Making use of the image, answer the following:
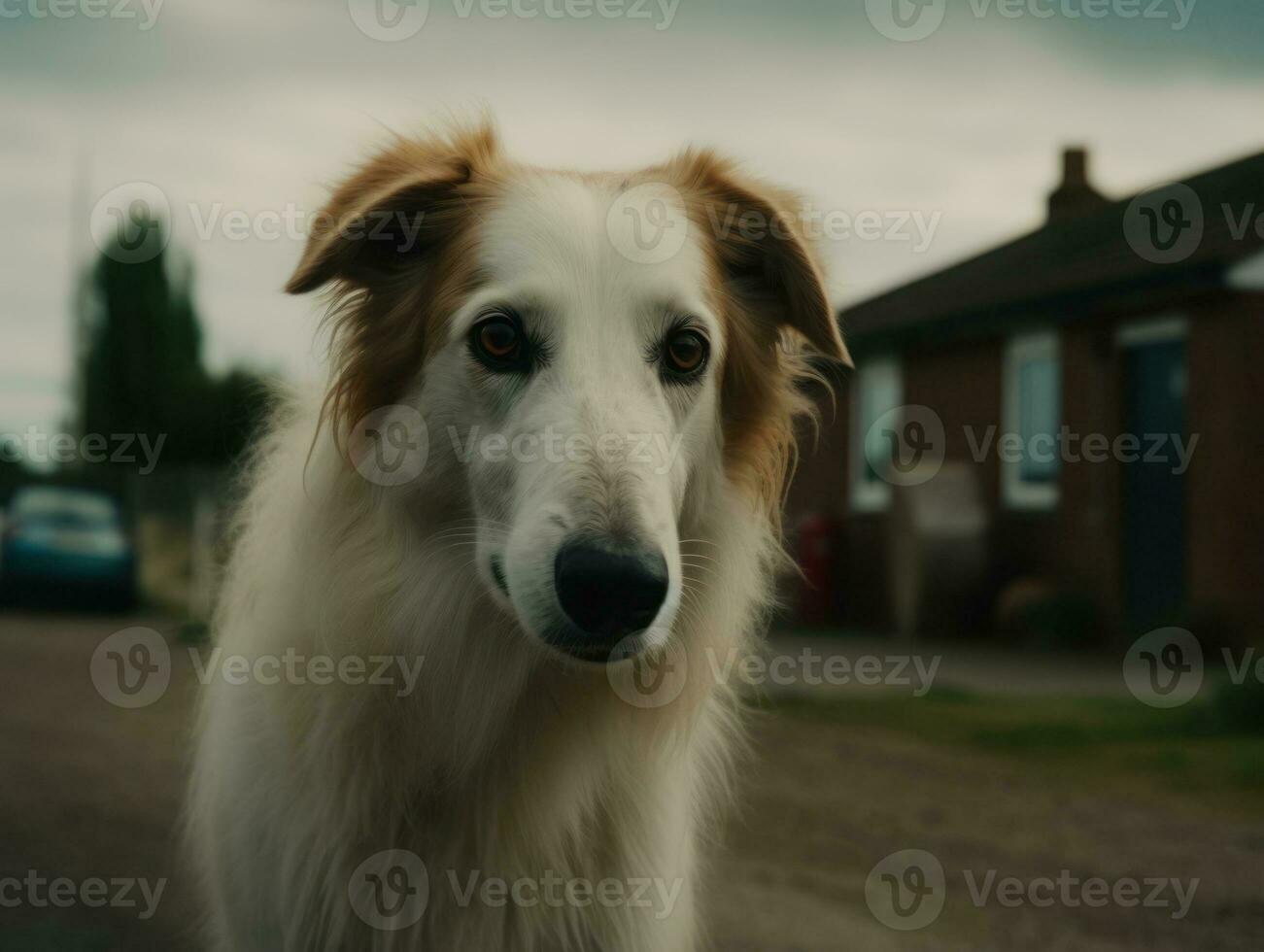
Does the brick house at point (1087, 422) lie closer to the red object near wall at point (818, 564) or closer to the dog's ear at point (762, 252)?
the red object near wall at point (818, 564)

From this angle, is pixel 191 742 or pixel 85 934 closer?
pixel 191 742

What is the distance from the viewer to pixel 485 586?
3559 millimetres

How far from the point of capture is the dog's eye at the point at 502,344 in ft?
11.5

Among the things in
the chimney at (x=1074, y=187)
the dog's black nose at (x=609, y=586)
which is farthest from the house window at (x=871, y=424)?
the dog's black nose at (x=609, y=586)

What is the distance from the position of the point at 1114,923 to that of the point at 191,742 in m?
4.16

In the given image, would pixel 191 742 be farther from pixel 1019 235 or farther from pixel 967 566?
pixel 1019 235

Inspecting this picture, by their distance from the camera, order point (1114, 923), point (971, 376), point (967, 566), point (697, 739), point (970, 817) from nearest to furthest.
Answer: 1. point (697, 739)
2. point (1114, 923)
3. point (970, 817)
4. point (967, 566)
5. point (971, 376)

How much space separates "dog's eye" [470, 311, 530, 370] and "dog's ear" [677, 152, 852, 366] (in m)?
0.91

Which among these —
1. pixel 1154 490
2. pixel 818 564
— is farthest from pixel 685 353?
pixel 818 564

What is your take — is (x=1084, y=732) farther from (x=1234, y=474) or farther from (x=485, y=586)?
(x=485, y=586)

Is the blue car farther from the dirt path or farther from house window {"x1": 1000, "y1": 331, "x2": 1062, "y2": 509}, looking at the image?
house window {"x1": 1000, "y1": 331, "x2": 1062, "y2": 509}

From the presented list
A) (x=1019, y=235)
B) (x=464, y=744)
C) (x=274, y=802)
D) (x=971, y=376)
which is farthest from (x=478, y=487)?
(x=1019, y=235)

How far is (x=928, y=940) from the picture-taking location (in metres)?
5.72

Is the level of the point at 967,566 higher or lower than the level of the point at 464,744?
lower
